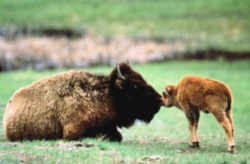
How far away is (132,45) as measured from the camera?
119 feet

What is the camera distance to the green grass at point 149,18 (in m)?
42.4

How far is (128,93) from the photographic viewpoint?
1063 cm

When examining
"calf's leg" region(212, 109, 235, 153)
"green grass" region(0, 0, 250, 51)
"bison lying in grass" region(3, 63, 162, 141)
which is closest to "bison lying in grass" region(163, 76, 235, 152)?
"calf's leg" region(212, 109, 235, 153)

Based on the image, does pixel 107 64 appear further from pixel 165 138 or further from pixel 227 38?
pixel 165 138

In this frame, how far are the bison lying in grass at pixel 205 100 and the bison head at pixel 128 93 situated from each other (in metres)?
0.68

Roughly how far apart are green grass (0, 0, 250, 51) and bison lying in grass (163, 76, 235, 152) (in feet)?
93.3

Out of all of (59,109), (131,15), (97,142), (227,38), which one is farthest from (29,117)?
(131,15)

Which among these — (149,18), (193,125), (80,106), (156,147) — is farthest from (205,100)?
(149,18)

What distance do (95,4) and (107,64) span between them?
25.4m

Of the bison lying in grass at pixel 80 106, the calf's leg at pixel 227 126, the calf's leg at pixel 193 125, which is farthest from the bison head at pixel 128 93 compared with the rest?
the calf's leg at pixel 227 126

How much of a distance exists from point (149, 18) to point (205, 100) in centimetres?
4153

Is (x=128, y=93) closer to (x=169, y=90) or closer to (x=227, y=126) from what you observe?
(x=169, y=90)

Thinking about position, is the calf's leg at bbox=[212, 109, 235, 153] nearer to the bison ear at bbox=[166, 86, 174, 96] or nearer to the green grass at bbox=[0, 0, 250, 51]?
the bison ear at bbox=[166, 86, 174, 96]

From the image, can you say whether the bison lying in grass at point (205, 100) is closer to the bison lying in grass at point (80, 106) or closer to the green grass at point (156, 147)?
the green grass at point (156, 147)
